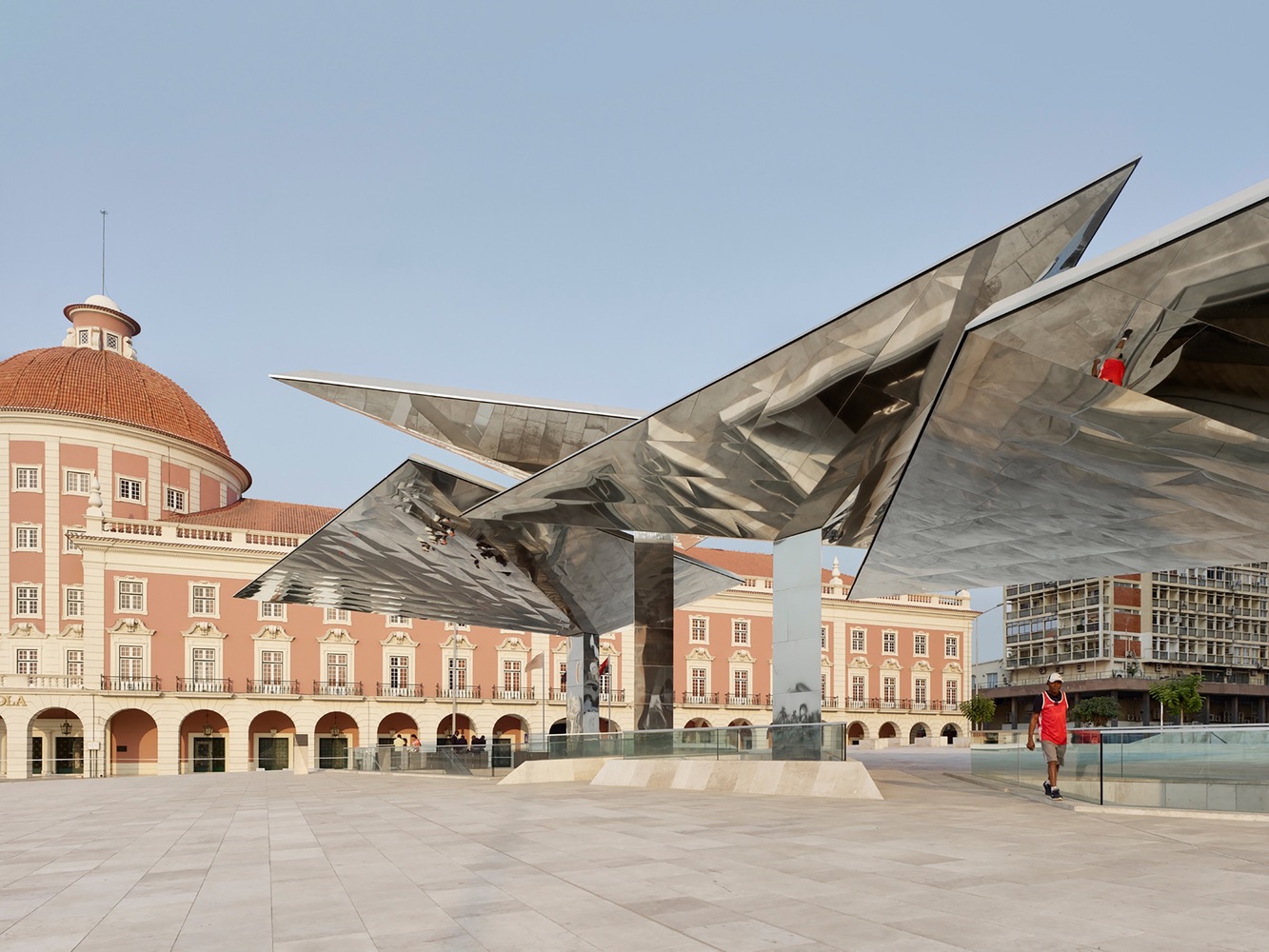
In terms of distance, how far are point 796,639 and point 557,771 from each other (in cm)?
845

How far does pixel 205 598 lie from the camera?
195 feet

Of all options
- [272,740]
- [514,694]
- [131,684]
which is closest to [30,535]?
[131,684]

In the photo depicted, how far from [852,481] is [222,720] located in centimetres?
5210

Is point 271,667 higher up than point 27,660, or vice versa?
point 27,660

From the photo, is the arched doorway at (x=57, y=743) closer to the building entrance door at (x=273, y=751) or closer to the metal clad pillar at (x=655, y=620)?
the building entrance door at (x=273, y=751)

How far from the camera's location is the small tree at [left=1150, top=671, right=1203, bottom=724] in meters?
80.9

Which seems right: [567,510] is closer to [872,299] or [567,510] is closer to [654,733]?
[654,733]

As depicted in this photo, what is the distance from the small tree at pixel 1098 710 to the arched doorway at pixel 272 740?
6016 cm

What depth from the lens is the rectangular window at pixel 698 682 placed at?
240 feet

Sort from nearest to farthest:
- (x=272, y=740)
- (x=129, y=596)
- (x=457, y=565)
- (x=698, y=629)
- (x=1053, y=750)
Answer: (x=1053, y=750) → (x=457, y=565) → (x=129, y=596) → (x=272, y=740) → (x=698, y=629)

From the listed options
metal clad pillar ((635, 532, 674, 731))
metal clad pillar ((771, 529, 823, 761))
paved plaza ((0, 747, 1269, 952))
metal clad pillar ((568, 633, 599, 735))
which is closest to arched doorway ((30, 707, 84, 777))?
metal clad pillar ((568, 633, 599, 735))

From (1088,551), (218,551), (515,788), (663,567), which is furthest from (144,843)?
(218,551)

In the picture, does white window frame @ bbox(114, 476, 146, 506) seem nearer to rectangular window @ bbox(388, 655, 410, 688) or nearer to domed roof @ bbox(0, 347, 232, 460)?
domed roof @ bbox(0, 347, 232, 460)

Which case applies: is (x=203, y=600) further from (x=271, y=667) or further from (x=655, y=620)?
(x=655, y=620)
